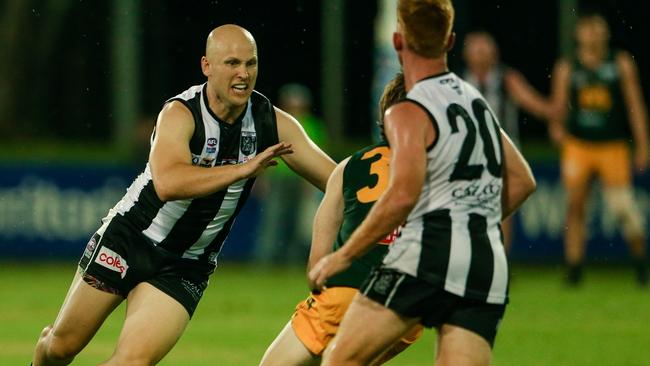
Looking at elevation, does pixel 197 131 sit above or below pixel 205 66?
below

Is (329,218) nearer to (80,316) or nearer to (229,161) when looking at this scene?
(229,161)

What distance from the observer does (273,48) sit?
21.5m

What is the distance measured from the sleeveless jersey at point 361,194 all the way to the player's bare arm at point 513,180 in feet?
2.36

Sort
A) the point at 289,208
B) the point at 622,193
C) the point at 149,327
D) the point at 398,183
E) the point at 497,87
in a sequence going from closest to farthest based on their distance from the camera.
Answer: the point at 398,183 → the point at 149,327 → the point at 497,87 → the point at 622,193 → the point at 289,208

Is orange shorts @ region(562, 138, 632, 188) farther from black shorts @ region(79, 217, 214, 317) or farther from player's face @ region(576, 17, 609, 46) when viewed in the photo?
black shorts @ region(79, 217, 214, 317)

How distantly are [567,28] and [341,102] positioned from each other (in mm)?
3232

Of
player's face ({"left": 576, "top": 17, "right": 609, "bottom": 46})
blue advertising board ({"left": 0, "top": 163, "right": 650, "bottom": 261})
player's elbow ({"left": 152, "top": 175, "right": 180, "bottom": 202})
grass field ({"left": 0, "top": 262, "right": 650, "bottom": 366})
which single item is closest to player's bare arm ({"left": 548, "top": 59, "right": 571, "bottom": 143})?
player's face ({"left": 576, "top": 17, "right": 609, "bottom": 46})

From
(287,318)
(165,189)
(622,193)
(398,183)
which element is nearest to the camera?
(398,183)

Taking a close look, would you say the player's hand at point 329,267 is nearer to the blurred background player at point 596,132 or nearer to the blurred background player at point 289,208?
the blurred background player at point 596,132

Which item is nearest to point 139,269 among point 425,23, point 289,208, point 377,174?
point 377,174

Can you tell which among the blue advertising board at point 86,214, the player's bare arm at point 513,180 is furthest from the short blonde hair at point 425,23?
the blue advertising board at point 86,214

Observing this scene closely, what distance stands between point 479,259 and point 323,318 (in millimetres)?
1125

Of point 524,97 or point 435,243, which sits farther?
point 524,97

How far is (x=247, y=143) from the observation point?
7.02 metres
